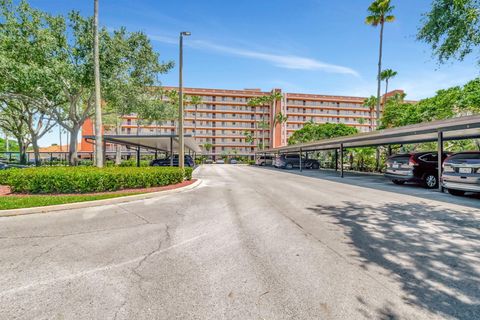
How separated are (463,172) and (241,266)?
8.93 meters

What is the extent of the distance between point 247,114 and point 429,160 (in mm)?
70781

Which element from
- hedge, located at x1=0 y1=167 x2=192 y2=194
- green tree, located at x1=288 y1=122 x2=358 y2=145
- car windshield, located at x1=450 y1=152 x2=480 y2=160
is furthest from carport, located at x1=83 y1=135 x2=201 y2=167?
green tree, located at x1=288 y1=122 x2=358 y2=145

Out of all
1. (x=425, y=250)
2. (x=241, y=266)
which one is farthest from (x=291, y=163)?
(x=241, y=266)

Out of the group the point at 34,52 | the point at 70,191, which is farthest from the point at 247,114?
the point at 70,191

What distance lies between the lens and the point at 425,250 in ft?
12.3

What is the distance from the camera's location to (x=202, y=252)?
376 centimetres

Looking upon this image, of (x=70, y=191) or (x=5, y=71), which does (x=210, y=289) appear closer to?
(x=70, y=191)

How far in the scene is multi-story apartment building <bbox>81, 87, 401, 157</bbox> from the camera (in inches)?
3004

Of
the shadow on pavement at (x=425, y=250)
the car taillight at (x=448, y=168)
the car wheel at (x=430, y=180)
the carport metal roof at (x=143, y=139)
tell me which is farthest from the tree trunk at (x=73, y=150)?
the car wheel at (x=430, y=180)

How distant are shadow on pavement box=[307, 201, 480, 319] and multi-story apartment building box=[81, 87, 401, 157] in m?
68.5

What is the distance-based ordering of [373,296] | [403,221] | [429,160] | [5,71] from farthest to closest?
[5,71] → [429,160] → [403,221] → [373,296]

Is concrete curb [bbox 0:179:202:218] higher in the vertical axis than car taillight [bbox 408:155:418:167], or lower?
lower

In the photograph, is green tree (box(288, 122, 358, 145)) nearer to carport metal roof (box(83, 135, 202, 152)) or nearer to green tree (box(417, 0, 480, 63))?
carport metal roof (box(83, 135, 202, 152))

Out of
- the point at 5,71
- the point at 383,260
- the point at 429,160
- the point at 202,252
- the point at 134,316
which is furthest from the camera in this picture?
the point at 5,71
